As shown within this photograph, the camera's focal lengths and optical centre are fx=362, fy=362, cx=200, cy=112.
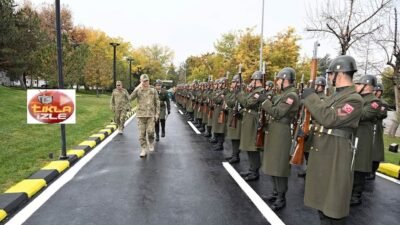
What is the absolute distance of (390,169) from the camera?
7.46 m

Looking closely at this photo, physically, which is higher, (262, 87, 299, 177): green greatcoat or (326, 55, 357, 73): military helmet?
(326, 55, 357, 73): military helmet

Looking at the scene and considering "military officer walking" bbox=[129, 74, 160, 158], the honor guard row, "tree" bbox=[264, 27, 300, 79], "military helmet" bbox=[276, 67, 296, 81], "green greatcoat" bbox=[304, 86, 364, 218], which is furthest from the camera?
"tree" bbox=[264, 27, 300, 79]

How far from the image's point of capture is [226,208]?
5.09m

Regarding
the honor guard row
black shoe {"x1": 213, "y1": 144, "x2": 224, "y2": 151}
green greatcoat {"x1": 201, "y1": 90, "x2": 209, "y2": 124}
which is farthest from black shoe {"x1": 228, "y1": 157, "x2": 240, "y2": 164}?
green greatcoat {"x1": 201, "y1": 90, "x2": 209, "y2": 124}

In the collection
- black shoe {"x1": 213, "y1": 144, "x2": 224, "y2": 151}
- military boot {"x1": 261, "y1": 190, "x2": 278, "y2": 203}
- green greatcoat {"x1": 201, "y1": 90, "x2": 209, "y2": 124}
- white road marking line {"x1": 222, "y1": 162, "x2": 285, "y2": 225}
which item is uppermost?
green greatcoat {"x1": 201, "y1": 90, "x2": 209, "y2": 124}

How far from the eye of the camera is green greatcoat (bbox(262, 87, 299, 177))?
16.8 feet

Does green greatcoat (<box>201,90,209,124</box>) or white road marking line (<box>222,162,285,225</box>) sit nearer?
white road marking line (<box>222,162,285,225</box>)

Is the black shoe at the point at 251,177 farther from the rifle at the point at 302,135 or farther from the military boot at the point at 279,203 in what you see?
the rifle at the point at 302,135

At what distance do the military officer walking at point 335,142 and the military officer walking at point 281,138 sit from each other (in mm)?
1141

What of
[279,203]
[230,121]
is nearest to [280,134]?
[279,203]

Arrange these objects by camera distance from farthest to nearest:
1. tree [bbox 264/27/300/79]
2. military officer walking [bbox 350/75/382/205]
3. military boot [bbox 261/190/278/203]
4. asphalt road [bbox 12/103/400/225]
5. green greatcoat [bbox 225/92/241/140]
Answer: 1. tree [bbox 264/27/300/79]
2. green greatcoat [bbox 225/92/241/140]
3. military officer walking [bbox 350/75/382/205]
4. military boot [bbox 261/190/278/203]
5. asphalt road [bbox 12/103/400/225]

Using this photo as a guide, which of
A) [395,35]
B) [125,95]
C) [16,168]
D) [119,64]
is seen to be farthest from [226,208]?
[119,64]

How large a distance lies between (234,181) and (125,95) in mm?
7641

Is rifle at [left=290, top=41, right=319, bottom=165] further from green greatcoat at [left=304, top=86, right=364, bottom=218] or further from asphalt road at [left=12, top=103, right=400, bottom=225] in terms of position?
asphalt road at [left=12, top=103, right=400, bottom=225]
